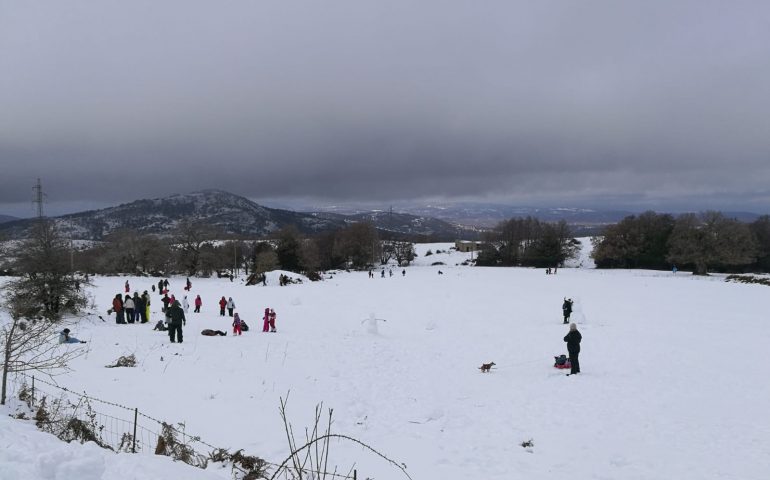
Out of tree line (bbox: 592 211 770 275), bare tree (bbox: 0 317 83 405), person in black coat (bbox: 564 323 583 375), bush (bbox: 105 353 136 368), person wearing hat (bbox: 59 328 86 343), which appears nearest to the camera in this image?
bare tree (bbox: 0 317 83 405)

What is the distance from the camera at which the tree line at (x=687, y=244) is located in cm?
5972

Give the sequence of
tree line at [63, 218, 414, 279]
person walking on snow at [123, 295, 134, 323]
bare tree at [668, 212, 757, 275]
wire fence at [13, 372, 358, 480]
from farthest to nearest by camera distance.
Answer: tree line at [63, 218, 414, 279] → bare tree at [668, 212, 757, 275] → person walking on snow at [123, 295, 134, 323] → wire fence at [13, 372, 358, 480]

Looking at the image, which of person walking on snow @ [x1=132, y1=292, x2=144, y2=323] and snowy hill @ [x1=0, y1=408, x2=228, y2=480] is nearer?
snowy hill @ [x1=0, y1=408, x2=228, y2=480]

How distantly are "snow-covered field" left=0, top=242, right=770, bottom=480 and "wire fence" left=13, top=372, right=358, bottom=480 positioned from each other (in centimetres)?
56

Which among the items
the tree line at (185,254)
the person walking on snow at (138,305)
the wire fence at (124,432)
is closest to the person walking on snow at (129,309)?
A: the person walking on snow at (138,305)

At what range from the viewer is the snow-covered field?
8086mm

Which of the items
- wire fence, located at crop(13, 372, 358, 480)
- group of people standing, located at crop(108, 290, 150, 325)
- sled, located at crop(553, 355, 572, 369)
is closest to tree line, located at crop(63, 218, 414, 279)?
group of people standing, located at crop(108, 290, 150, 325)

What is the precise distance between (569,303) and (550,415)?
47.1ft

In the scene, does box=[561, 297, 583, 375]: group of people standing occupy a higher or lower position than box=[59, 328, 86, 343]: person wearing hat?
higher

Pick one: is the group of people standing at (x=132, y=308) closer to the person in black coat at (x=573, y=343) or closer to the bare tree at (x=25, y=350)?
the bare tree at (x=25, y=350)

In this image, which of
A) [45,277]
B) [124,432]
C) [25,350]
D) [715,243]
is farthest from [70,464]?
[715,243]

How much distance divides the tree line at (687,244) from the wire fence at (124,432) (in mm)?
68212

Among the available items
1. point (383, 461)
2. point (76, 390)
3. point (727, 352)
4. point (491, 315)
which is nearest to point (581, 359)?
point (727, 352)

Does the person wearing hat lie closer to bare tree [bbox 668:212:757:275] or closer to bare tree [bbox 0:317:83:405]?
bare tree [bbox 0:317:83:405]
